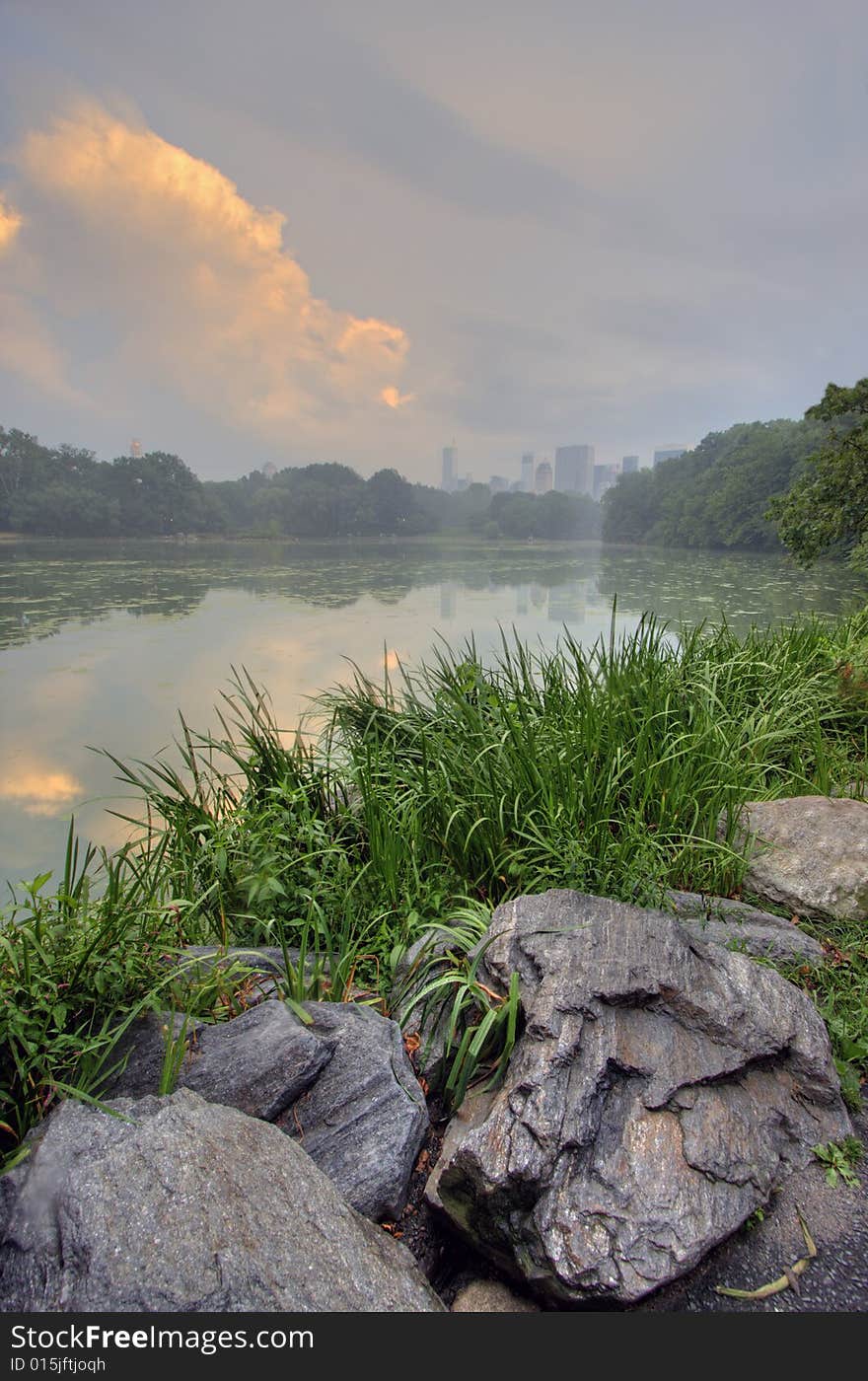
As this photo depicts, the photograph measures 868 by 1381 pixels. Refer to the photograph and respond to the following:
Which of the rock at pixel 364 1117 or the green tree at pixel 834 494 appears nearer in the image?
the rock at pixel 364 1117

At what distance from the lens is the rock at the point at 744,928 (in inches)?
65.0

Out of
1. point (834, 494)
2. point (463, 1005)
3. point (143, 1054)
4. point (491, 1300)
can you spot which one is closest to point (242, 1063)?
point (143, 1054)

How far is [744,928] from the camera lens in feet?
5.62

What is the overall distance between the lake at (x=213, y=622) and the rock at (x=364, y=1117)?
116 cm

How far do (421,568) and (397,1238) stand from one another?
19.5 meters

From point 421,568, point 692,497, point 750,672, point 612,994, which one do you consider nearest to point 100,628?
point 750,672

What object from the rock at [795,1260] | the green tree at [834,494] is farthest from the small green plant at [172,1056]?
the green tree at [834,494]

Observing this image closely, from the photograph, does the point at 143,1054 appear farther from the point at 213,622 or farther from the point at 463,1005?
the point at 213,622

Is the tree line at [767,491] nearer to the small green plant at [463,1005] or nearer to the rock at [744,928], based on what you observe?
the rock at [744,928]

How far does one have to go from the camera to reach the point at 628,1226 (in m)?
1.03

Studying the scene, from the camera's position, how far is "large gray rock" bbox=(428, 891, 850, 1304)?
1.04 m

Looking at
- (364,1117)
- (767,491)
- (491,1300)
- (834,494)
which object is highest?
(767,491)

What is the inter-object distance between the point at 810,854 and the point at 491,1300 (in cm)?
143

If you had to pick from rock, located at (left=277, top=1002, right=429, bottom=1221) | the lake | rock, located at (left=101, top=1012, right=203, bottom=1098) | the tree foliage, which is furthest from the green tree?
rock, located at (left=101, top=1012, right=203, bottom=1098)
